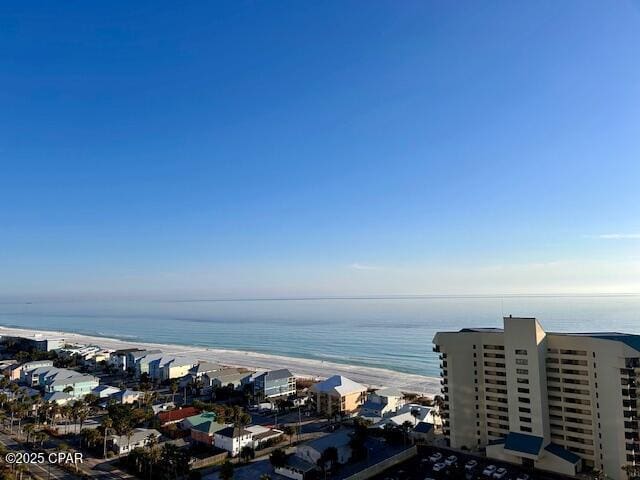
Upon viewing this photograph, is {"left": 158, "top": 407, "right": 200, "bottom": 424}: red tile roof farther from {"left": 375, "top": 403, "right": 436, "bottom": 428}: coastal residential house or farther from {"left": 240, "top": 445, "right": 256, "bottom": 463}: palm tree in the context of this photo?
{"left": 375, "top": 403, "right": 436, "bottom": 428}: coastal residential house

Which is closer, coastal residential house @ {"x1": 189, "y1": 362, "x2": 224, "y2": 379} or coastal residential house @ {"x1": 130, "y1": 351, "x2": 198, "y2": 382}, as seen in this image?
coastal residential house @ {"x1": 189, "y1": 362, "x2": 224, "y2": 379}

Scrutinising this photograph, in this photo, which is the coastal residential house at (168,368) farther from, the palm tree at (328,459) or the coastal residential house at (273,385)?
the palm tree at (328,459)

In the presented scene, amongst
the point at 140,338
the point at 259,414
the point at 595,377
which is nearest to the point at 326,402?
the point at 259,414

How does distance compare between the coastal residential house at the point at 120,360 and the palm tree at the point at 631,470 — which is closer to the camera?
the palm tree at the point at 631,470

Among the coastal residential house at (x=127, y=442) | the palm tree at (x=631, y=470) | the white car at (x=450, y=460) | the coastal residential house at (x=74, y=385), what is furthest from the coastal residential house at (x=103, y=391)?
the palm tree at (x=631, y=470)

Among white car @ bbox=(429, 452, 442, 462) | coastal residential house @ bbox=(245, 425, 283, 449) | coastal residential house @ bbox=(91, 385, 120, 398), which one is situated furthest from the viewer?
coastal residential house @ bbox=(91, 385, 120, 398)

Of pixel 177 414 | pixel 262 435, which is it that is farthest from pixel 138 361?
pixel 262 435

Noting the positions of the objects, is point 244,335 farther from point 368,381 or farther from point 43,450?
point 43,450

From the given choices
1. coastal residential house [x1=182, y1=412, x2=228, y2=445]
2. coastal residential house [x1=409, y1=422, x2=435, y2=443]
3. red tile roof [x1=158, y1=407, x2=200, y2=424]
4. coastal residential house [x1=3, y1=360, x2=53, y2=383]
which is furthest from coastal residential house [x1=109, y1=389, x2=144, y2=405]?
coastal residential house [x1=409, y1=422, x2=435, y2=443]
